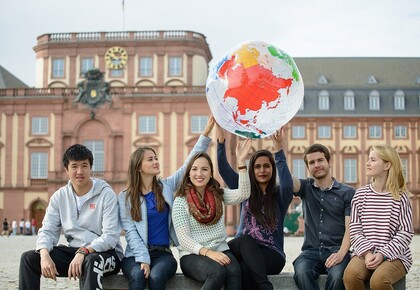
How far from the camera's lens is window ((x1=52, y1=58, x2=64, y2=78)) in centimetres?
4706

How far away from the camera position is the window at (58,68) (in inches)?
1853

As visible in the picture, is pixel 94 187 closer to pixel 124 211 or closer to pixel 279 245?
pixel 124 211

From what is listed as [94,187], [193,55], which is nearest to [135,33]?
[193,55]

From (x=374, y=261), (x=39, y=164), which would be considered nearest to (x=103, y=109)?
(x=39, y=164)

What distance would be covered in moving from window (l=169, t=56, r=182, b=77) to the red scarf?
39663 millimetres

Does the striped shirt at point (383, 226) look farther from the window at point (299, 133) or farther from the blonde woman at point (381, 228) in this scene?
the window at point (299, 133)

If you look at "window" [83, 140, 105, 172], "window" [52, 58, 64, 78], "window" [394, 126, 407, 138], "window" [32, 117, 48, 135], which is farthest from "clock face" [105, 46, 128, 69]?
"window" [394, 126, 407, 138]

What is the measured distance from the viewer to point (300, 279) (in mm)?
7004

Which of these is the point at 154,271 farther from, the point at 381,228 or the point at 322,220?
the point at 381,228

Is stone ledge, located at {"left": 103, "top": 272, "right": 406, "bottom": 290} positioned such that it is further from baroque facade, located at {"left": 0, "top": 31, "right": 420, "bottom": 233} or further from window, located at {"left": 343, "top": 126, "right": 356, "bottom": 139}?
window, located at {"left": 343, "top": 126, "right": 356, "bottom": 139}

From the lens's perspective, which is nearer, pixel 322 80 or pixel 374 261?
pixel 374 261

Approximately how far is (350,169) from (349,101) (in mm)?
5131

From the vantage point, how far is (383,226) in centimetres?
681

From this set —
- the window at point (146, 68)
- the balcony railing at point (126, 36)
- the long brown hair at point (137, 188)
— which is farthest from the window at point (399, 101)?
the long brown hair at point (137, 188)
